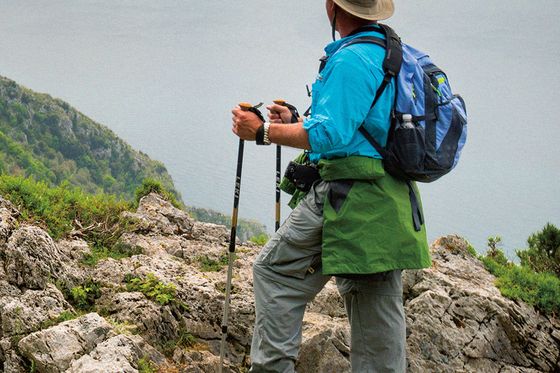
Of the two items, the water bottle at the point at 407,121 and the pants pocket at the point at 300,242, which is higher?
the water bottle at the point at 407,121

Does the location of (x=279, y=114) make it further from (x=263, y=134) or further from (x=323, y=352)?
(x=323, y=352)

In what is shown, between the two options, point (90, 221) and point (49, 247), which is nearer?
point (49, 247)

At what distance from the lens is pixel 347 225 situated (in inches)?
189

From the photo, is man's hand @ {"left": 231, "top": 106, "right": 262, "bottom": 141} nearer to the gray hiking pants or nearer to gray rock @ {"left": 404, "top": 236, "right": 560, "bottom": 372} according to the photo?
the gray hiking pants

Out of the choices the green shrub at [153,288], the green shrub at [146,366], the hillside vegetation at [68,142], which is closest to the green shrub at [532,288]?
the green shrub at [153,288]

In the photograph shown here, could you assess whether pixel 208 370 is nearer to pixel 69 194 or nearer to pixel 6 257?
pixel 6 257

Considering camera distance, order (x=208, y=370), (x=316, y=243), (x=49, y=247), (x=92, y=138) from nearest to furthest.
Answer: (x=316, y=243) → (x=208, y=370) → (x=49, y=247) → (x=92, y=138)

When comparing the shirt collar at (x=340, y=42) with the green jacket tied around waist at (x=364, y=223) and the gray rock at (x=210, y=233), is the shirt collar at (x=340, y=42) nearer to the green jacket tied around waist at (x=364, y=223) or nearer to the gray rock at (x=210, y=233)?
the green jacket tied around waist at (x=364, y=223)

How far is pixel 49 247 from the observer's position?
7.04 m

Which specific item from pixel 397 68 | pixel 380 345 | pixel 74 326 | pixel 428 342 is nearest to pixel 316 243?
pixel 380 345

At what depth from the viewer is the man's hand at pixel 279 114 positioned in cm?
563

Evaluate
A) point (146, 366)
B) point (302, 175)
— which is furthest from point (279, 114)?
point (146, 366)

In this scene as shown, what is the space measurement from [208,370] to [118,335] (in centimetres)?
103

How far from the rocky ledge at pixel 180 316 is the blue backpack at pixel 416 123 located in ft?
9.36
